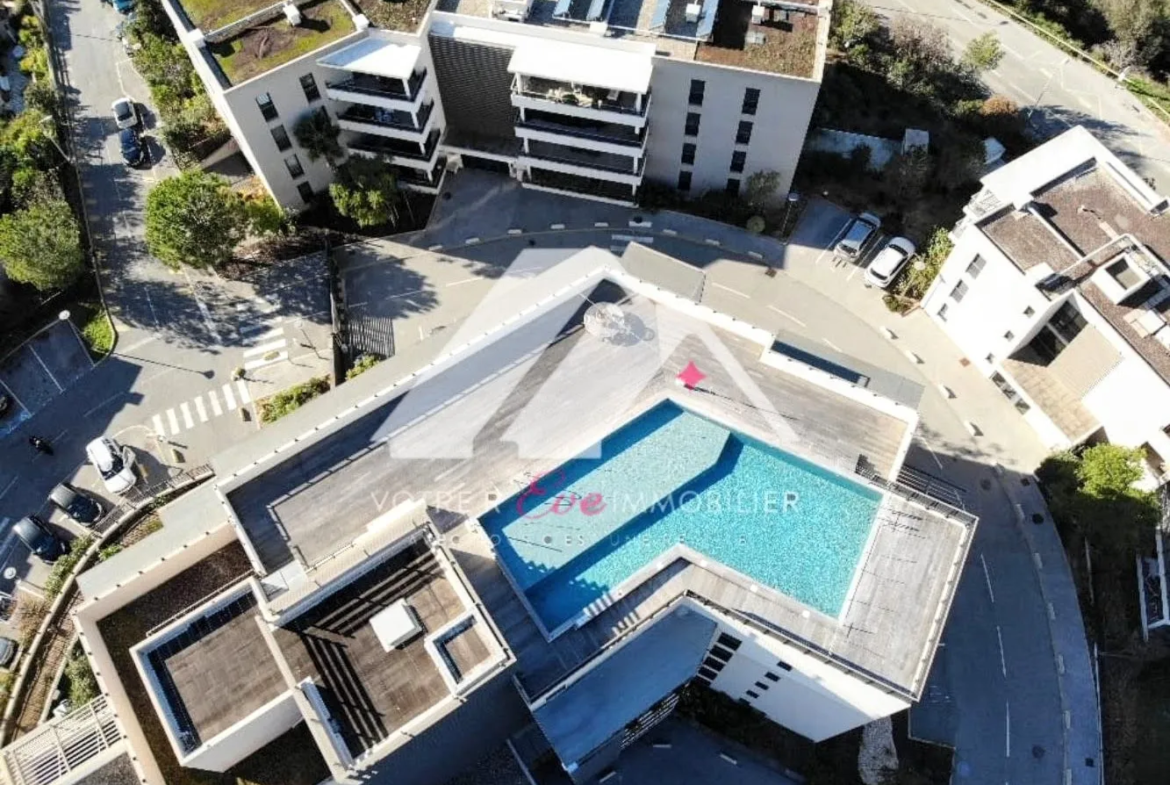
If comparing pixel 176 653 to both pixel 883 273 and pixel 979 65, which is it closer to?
pixel 883 273

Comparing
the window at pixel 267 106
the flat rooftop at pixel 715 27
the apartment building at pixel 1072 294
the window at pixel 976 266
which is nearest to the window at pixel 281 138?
the window at pixel 267 106

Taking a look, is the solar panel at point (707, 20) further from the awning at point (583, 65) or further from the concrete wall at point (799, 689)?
the concrete wall at point (799, 689)

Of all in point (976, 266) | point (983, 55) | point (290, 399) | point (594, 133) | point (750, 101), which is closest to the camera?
point (976, 266)

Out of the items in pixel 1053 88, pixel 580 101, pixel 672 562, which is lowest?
pixel 672 562

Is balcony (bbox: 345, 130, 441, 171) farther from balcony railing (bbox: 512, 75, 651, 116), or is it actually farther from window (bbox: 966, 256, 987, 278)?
window (bbox: 966, 256, 987, 278)

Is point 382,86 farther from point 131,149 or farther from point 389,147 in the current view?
point 131,149

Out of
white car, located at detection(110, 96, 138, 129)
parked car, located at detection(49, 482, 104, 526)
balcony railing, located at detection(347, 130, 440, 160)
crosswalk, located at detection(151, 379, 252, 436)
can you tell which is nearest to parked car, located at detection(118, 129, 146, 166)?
white car, located at detection(110, 96, 138, 129)

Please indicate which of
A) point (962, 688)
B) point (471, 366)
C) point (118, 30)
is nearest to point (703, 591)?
point (471, 366)

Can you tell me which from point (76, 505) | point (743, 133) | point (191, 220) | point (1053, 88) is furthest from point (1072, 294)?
point (76, 505)
